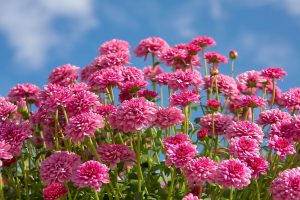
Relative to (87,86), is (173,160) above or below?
below

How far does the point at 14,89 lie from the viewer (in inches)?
253

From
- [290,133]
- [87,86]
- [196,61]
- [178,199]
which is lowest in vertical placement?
[178,199]

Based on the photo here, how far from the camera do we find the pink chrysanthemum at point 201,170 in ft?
13.9

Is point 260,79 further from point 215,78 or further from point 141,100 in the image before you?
point 141,100

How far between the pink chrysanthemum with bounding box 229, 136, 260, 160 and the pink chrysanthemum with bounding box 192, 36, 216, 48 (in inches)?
94.0

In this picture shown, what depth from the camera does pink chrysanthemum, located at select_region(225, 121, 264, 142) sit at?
15.7 ft

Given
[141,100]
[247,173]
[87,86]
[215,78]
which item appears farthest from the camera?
[215,78]

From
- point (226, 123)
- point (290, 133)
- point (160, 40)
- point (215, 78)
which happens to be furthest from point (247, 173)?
point (160, 40)

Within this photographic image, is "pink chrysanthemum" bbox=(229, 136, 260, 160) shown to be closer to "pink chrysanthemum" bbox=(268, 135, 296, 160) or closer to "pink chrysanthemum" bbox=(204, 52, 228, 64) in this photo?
"pink chrysanthemum" bbox=(268, 135, 296, 160)

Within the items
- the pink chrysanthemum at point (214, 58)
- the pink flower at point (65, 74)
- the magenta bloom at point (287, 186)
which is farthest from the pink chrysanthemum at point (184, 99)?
the pink flower at point (65, 74)

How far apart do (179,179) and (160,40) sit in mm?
2169

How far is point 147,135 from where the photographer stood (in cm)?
549

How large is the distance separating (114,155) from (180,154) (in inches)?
27.0

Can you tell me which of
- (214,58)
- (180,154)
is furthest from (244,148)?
(214,58)
